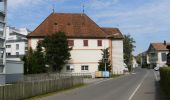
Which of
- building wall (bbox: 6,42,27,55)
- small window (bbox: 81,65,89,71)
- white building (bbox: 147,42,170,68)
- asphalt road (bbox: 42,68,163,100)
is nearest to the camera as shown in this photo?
asphalt road (bbox: 42,68,163,100)

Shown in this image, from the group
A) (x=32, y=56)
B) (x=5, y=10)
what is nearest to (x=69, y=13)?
(x=32, y=56)

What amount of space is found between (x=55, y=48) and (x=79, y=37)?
11.7 m

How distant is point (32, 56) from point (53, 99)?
53160mm

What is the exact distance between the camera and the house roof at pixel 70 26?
92062 mm

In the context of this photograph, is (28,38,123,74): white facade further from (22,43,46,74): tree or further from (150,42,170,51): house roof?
(150,42,170,51): house roof

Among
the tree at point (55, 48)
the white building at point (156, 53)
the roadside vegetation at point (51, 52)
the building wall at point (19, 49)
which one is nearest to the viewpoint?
the roadside vegetation at point (51, 52)

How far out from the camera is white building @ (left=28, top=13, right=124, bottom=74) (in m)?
90.6

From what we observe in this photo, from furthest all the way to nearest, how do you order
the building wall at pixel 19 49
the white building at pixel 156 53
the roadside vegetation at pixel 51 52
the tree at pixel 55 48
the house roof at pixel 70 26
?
the white building at pixel 156 53 → the building wall at pixel 19 49 → the house roof at pixel 70 26 → the tree at pixel 55 48 → the roadside vegetation at pixel 51 52

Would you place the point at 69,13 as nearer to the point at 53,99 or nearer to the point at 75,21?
the point at 75,21

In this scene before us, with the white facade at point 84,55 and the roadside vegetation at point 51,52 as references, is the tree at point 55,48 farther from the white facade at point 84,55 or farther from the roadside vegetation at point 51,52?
the white facade at point 84,55

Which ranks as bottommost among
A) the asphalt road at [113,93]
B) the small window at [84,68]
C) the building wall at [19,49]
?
the asphalt road at [113,93]

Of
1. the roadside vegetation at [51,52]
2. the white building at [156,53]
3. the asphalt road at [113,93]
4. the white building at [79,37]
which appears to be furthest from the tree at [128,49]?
the asphalt road at [113,93]

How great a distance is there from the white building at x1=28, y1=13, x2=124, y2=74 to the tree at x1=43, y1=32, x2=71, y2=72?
6282mm

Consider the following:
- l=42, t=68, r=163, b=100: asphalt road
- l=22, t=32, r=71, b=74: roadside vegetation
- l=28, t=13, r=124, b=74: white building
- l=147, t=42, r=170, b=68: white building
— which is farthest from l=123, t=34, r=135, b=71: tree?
l=42, t=68, r=163, b=100: asphalt road
